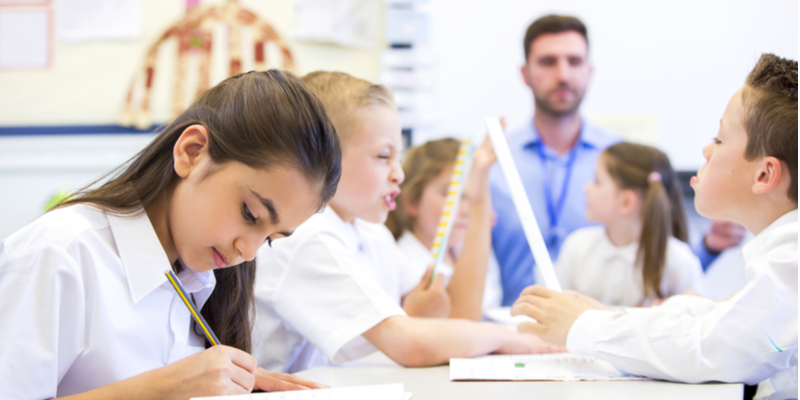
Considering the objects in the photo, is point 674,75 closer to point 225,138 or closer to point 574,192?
point 574,192

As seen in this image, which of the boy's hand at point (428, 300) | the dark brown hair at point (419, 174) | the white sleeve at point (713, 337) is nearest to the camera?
the white sleeve at point (713, 337)

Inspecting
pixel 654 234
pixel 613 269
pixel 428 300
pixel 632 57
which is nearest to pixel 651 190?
pixel 654 234

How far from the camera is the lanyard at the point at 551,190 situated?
242 cm

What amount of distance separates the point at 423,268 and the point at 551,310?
2.37 ft

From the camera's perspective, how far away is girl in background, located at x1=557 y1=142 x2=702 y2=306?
1871mm

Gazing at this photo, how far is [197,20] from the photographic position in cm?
258

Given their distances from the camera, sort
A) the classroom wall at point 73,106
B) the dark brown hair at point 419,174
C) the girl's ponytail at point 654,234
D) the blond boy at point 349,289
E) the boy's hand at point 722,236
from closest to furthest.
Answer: the blond boy at point 349,289, the girl's ponytail at point 654,234, the dark brown hair at point 419,174, the boy's hand at point 722,236, the classroom wall at point 73,106

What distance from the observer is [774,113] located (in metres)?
0.80

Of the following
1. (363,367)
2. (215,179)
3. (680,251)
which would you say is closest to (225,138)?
(215,179)

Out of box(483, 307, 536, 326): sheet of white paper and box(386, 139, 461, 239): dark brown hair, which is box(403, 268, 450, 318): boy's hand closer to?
box(483, 307, 536, 326): sheet of white paper

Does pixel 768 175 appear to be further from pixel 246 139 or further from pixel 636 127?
pixel 636 127

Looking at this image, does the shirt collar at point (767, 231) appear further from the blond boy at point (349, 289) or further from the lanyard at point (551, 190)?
the lanyard at point (551, 190)

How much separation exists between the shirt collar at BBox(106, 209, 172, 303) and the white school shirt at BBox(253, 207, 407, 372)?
0.25 metres

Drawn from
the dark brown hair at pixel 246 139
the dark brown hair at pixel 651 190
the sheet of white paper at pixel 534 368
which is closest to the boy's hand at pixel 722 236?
the dark brown hair at pixel 651 190
